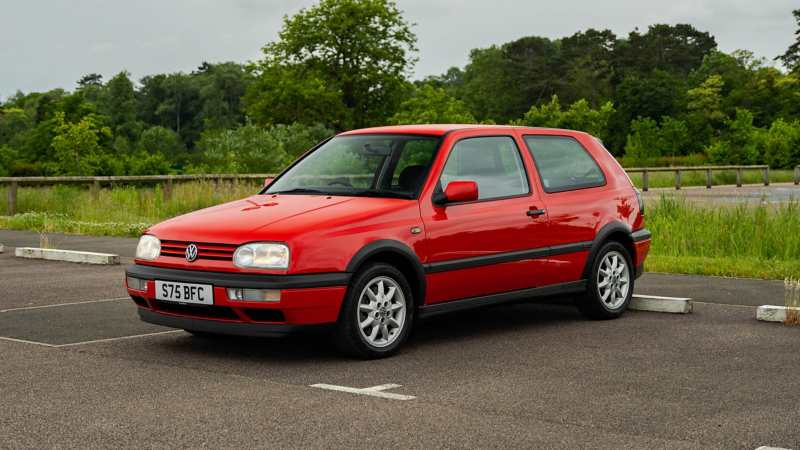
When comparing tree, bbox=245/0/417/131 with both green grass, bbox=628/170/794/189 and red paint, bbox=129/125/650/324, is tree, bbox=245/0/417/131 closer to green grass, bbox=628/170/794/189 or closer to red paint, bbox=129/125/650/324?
green grass, bbox=628/170/794/189

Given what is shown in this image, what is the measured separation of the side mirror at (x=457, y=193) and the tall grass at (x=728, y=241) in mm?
5220

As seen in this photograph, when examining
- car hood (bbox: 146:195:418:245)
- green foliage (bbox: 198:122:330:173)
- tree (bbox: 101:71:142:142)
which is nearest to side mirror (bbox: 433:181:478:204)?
car hood (bbox: 146:195:418:245)

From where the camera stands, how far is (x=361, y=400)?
4961mm

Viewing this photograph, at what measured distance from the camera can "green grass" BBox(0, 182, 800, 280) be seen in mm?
11125

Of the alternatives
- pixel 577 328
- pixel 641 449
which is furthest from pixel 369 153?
pixel 641 449

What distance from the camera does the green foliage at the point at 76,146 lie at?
253 feet

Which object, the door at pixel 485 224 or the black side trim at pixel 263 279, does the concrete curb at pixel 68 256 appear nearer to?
the black side trim at pixel 263 279

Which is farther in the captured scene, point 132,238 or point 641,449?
point 132,238

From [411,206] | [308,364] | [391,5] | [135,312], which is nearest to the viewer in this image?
[308,364]

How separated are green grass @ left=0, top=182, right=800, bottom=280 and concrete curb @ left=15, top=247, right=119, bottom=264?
3.36 m

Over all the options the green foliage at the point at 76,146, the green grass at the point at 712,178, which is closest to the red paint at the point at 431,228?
the green grass at the point at 712,178

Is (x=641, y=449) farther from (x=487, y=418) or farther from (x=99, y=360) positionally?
(x=99, y=360)

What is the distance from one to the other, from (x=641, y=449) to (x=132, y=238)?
13.6 meters

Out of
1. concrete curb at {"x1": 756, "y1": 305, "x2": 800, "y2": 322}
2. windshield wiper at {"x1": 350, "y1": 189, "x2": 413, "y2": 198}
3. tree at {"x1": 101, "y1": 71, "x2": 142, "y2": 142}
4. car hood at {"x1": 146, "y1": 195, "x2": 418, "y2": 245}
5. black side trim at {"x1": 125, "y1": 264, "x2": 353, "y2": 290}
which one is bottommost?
concrete curb at {"x1": 756, "y1": 305, "x2": 800, "y2": 322}
